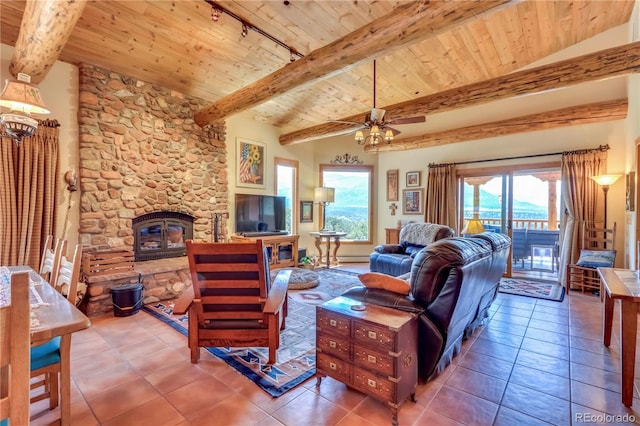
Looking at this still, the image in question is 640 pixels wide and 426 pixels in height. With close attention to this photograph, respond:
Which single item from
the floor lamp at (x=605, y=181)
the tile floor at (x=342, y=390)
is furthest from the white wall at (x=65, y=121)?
the floor lamp at (x=605, y=181)

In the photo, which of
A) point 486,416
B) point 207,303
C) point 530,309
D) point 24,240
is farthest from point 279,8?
point 530,309

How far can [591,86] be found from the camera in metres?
4.82

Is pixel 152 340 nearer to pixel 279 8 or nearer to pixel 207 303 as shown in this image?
pixel 207 303

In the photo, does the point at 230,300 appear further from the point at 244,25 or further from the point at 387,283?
the point at 244,25

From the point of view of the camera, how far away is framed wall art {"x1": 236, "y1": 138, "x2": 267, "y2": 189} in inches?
235

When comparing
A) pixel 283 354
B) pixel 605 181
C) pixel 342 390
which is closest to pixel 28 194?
pixel 283 354

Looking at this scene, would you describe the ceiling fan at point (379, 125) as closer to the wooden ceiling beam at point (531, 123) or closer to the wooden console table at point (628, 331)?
the wooden ceiling beam at point (531, 123)

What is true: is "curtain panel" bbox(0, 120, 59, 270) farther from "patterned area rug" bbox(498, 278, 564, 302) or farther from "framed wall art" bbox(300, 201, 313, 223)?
"patterned area rug" bbox(498, 278, 564, 302)

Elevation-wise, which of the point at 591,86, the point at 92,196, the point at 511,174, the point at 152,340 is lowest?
the point at 152,340

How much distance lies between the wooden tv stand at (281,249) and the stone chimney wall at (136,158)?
1117 mm

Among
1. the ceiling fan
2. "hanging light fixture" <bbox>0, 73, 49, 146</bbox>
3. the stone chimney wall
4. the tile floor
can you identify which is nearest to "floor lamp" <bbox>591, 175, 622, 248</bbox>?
the tile floor

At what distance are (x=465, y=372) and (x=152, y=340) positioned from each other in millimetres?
2864

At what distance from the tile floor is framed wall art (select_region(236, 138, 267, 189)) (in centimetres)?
357

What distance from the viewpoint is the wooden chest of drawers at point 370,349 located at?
5.86 feet
